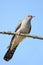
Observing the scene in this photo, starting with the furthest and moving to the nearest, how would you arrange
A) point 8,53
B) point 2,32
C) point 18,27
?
point 18,27, point 8,53, point 2,32

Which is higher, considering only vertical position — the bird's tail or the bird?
the bird

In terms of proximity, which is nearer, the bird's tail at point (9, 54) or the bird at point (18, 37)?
the bird's tail at point (9, 54)

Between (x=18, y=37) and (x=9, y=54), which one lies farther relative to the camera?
(x=18, y=37)

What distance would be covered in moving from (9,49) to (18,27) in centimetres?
91

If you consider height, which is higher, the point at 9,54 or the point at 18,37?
the point at 18,37

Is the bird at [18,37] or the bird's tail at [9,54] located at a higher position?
the bird at [18,37]

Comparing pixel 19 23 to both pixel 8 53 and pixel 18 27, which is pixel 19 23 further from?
pixel 8 53

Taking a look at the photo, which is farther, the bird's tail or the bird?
the bird

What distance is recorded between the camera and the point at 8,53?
7.53m

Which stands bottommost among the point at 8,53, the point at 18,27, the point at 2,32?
the point at 8,53

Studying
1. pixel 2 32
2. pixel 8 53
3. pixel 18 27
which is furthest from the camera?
pixel 18 27

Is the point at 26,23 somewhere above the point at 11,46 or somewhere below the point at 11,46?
above

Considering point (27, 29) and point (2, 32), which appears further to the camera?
point (27, 29)

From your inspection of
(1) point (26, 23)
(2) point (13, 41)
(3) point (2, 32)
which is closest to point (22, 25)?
(1) point (26, 23)
